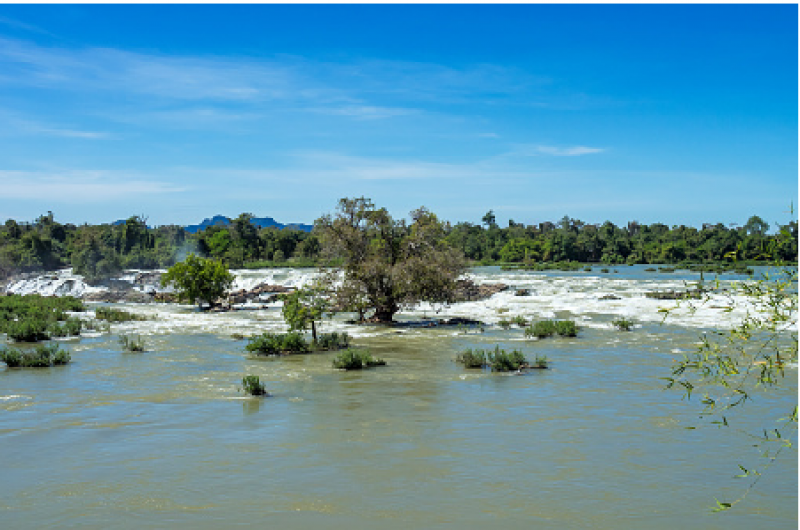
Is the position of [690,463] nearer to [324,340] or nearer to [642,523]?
[642,523]

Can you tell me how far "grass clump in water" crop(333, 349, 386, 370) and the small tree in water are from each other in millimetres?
8633

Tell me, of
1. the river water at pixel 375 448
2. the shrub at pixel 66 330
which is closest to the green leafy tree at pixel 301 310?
the river water at pixel 375 448

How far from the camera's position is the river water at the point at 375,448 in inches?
316

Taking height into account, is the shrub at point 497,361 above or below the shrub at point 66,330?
below

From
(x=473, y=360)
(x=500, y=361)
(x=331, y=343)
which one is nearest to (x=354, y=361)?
(x=473, y=360)

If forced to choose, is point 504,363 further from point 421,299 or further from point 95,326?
point 95,326

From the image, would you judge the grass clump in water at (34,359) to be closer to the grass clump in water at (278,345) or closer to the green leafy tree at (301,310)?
the grass clump in water at (278,345)

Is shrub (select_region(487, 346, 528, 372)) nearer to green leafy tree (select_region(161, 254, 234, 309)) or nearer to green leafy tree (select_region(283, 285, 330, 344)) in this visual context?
green leafy tree (select_region(283, 285, 330, 344))

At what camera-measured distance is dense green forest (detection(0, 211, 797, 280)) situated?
72.1 meters

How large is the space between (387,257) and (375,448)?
17.8m

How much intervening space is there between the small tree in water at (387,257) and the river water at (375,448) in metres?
7.64

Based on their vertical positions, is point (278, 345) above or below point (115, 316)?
below

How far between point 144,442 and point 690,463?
8.37 meters

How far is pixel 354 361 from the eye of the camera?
1736cm
